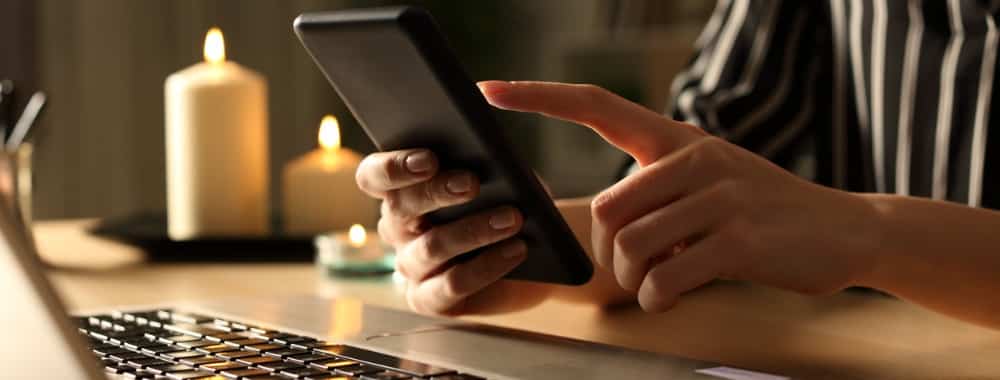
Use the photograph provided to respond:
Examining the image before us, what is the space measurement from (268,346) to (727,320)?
36 centimetres

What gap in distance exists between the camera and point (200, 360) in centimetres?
56

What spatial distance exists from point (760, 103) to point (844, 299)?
32 centimetres

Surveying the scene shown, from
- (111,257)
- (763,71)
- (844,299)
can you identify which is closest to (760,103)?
(763,71)

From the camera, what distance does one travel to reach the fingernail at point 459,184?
68 centimetres

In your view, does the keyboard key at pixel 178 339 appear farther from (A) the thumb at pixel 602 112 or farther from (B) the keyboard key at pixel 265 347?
(A) the thumb at pixel 602 112

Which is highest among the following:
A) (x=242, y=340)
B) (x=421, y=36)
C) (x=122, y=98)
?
(x=421, y=36)

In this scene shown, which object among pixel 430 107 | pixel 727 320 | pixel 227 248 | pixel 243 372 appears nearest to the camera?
pixel 243 372

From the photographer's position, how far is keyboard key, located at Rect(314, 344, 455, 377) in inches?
21.0

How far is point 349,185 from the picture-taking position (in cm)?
131

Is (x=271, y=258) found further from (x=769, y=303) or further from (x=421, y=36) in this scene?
(x=421, y=36)

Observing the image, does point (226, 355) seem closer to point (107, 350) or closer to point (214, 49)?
point (107, 350)

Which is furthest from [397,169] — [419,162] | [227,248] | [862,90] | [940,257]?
[862,90]

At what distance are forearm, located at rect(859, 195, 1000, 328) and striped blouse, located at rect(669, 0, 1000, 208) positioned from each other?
0.38m

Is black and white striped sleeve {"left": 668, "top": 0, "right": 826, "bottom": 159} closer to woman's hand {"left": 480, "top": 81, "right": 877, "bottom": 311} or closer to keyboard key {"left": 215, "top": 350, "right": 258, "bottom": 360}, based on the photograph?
woman's hand {"left": 480, "top": 81, "right": 877, "bottom": 311}
